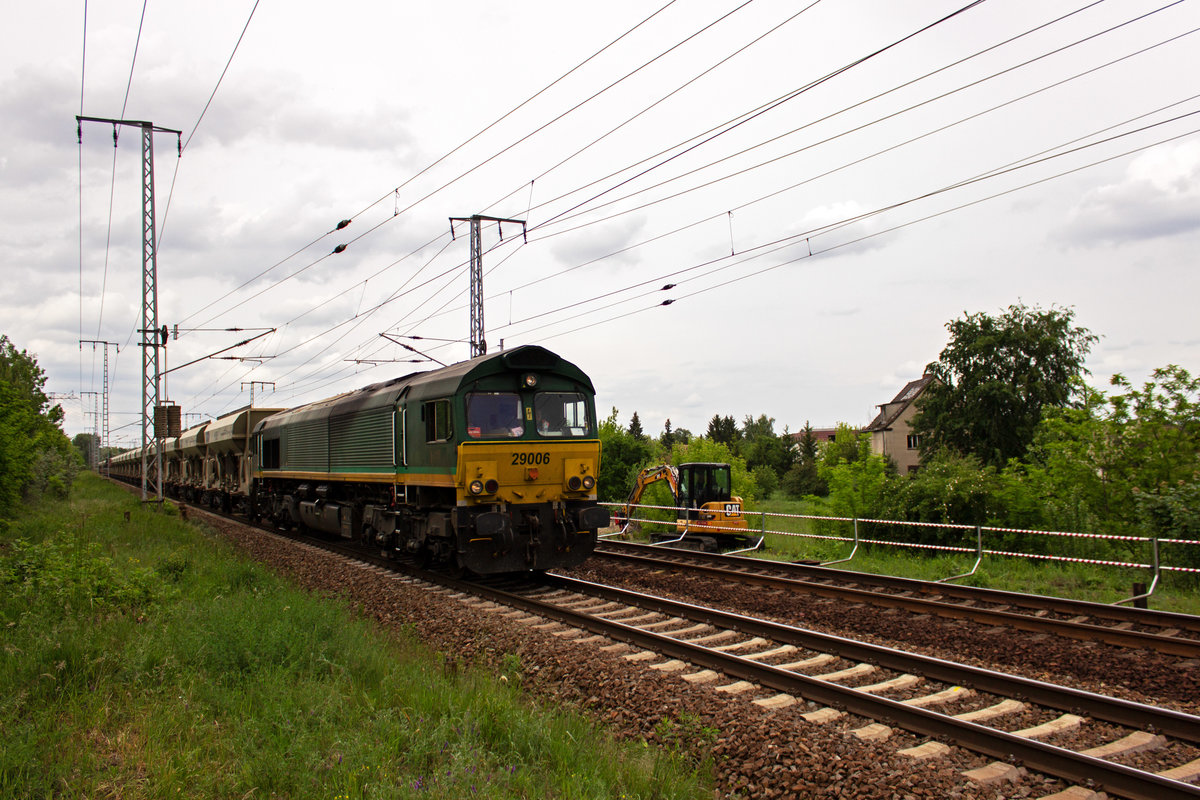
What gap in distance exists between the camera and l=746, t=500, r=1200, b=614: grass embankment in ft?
35.2

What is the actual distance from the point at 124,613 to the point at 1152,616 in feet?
39.0

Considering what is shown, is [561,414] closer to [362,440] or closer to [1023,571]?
[362,440]

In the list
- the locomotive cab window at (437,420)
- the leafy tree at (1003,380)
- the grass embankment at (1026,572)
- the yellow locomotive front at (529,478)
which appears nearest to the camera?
the grass embankment at (1026,572)

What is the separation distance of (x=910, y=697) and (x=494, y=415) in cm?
728

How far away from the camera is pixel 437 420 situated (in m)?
12.1

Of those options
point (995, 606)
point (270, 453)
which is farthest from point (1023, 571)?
point (270, 453)

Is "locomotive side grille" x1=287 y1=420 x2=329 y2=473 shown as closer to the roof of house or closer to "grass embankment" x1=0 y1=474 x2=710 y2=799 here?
"grass embankment" x1=0 y1=474 x2=710 y2=799

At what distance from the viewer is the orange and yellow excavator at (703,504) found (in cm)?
1983

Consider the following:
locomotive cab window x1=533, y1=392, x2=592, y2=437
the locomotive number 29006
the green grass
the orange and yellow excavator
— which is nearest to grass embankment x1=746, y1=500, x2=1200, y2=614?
the green grass

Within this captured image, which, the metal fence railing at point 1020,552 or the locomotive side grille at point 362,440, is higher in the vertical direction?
the locomotive side grille at point 362,440

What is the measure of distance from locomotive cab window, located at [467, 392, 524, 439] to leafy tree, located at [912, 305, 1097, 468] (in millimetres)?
36895

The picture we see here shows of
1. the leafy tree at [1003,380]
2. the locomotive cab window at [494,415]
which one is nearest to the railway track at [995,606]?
the locomotive cab window at [494,415]

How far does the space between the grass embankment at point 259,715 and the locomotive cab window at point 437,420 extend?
11.6 ft

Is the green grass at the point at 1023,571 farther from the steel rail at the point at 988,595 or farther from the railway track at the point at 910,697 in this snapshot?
the railway track at the point at 910,697
